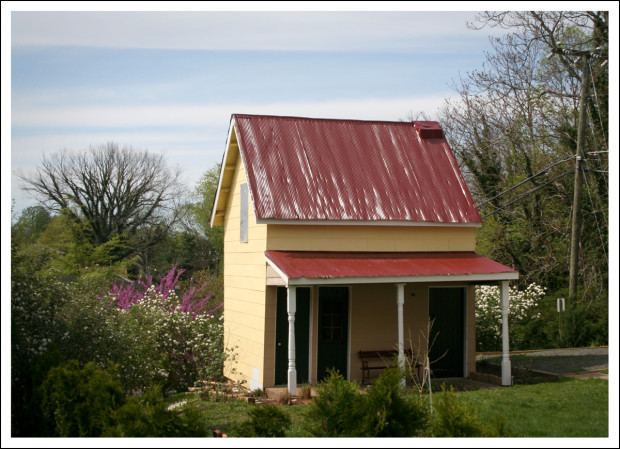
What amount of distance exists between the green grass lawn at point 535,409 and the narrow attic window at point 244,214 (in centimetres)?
402

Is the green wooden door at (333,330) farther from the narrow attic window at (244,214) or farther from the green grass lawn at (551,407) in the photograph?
the green grass lawn at (551,407)

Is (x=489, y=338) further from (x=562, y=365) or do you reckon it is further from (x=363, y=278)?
(x=363, y=278)

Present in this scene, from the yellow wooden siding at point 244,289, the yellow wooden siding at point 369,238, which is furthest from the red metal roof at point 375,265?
the yellow wooden siding at point 244,289

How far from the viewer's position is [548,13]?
2386 cm

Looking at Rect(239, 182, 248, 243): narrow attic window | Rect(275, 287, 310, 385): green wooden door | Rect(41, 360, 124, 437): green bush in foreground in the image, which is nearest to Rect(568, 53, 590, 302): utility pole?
Rect(275, 287, 310, 385): green wooden door

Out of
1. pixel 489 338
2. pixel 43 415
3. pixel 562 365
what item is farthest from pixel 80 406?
pixel 489 338

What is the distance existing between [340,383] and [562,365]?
366 inches

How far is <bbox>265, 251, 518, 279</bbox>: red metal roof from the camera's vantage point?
13156 mm

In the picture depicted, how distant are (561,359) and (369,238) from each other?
6482 mm

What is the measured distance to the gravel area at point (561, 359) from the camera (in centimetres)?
1564

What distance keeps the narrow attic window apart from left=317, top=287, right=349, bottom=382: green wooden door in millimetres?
2279

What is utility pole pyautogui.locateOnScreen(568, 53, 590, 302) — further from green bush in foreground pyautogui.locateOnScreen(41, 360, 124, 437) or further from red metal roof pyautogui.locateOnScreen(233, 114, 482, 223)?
green bush in foreground pyautogui.locateOnScreen(41, 360, 124, 437)

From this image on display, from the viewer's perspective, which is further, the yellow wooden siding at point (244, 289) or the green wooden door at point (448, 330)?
the green wooden door at point (448, 330)

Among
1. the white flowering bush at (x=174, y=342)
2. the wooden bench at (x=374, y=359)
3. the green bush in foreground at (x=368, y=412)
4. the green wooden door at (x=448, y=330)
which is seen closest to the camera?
the green bush in foreground at (x=368, y=412)
